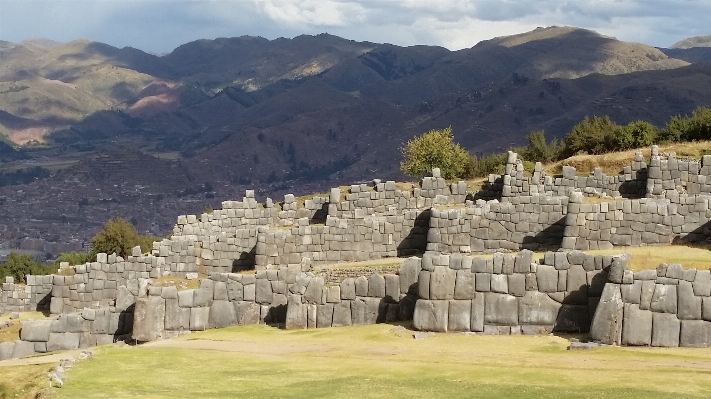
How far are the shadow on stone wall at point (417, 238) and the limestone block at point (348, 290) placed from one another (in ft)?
33.6

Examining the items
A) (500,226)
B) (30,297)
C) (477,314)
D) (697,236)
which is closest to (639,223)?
(697,236)

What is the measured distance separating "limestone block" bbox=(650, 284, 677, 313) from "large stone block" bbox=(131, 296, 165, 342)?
13131 millimetres

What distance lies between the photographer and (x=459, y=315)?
1085 inches

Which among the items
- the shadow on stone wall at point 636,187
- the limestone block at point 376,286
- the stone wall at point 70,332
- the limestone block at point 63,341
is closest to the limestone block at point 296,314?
the limestone block at point 376,286

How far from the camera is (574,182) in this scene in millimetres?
42344

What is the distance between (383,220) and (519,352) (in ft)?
52.1

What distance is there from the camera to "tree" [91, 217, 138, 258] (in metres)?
68.1

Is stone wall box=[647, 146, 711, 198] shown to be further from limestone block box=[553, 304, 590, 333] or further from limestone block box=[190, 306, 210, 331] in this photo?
limestone block box=[190, 306, 210, 331]

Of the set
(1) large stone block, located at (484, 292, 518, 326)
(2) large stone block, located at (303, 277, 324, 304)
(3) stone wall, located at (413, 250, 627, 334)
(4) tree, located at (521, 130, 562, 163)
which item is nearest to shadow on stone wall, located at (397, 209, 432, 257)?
(2) large stone block, located at (303, 277, 324, 304)

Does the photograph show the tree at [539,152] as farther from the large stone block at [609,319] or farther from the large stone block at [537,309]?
the large stone block at [609,319]

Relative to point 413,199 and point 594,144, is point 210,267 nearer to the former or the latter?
point 413,199

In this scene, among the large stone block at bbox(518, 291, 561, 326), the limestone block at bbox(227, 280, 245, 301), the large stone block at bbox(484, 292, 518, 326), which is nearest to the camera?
the large stone block at bbox(518, 291, 561, 326)

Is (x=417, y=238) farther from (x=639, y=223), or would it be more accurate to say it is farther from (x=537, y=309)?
(x=537, y=309)

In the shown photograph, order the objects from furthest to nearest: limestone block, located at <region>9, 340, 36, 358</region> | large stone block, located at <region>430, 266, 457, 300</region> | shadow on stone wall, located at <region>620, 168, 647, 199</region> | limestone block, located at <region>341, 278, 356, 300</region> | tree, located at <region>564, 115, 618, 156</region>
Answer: tree, located at <region>564, 115, 618, 156</region>, shadow on stone wall, located at <region>620, 168, 647, 199</region>, limestone block, located at <region>9, 340, 36, 358</region>, limestone block, located at <region>341, 278, 356, 300</region>, large stone block, located at <region>430, 266, 457, 300</region>
